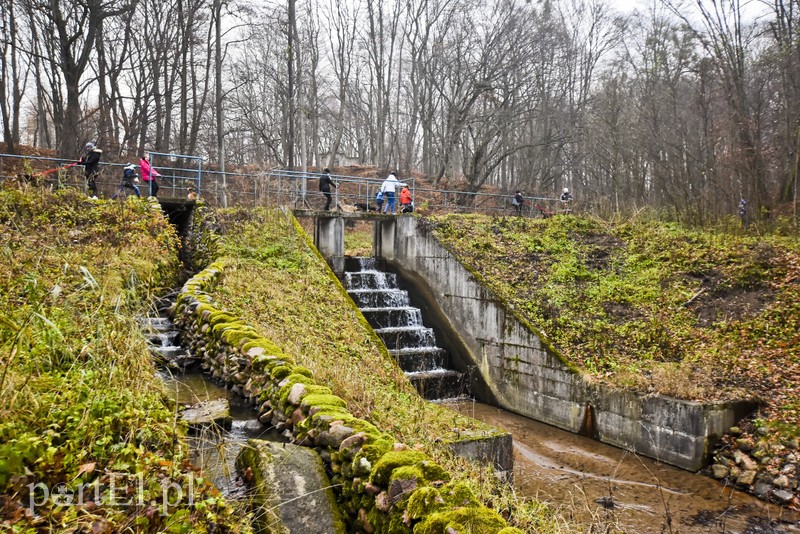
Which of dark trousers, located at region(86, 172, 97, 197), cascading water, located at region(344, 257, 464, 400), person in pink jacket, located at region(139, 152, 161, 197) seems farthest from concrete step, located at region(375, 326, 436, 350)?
dark trousers, located at region(86, 172, 97, 197)

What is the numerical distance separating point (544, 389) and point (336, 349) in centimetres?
453

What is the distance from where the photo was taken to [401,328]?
42.0 ft

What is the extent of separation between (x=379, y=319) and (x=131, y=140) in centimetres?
1584

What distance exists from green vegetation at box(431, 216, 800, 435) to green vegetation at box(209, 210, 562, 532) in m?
3.81

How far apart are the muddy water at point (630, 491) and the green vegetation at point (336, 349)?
1460mm

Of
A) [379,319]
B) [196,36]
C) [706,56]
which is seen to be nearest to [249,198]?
[379,319]

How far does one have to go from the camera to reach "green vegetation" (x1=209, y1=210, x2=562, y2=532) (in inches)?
162

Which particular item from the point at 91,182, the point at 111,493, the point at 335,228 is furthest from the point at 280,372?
the point at 91,182

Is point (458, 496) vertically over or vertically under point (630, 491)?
over

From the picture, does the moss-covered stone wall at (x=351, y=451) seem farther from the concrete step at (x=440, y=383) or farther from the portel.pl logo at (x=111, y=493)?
the concrete step at (x=440, y=383)

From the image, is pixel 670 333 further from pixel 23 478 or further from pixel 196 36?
pixel 196 36

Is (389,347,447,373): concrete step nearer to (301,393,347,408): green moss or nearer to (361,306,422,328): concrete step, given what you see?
(361,306,422,328): concrete step

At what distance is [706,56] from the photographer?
15.0m

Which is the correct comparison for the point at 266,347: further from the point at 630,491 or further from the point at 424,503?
the point at 630,491
